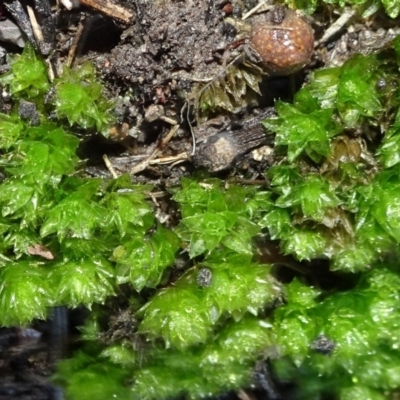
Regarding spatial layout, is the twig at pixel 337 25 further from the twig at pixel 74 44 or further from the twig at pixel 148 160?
the twig at pixel 74 44

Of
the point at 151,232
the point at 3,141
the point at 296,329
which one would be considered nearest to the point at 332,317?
the point at 296,329

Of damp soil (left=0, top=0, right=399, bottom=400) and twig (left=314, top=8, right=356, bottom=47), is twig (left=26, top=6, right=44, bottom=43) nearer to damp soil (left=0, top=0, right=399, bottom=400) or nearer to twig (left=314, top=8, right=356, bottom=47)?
damp soil (left=0, top=0, right=399, bottom=400)

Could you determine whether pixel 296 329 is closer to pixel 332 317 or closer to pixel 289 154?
pixel 332 317

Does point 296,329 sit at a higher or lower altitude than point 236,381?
higher

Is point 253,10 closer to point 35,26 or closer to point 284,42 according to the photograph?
point 284,42

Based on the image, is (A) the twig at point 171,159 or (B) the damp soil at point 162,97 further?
(A) the twig at point 171,159

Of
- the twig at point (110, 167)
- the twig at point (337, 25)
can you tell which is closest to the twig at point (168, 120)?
the twig at point (110, 167)

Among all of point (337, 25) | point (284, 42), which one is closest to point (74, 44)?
point (284, 42)
